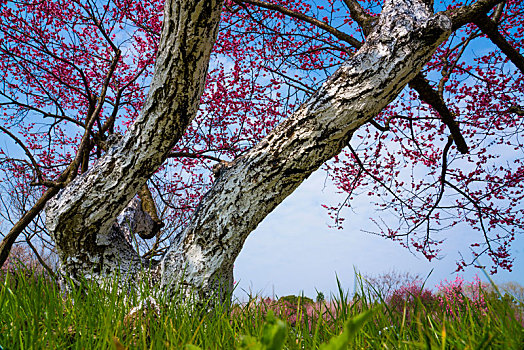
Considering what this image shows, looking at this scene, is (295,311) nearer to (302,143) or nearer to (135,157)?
(302,143)

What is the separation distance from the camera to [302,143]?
267cm

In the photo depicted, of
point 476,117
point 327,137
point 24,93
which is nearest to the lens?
point 327,137

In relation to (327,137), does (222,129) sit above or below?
above

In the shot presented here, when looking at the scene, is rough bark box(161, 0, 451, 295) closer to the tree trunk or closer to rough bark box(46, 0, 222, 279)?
the tree trunk

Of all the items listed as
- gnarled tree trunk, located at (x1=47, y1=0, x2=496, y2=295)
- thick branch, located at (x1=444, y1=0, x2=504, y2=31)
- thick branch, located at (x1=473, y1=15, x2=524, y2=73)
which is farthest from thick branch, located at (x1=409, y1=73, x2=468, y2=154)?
gnarled tree trunk, located at (x1=47, y1=0, x2=496, y2=295)

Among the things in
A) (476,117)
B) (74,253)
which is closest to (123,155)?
(74,253)

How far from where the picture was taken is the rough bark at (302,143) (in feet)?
8.75

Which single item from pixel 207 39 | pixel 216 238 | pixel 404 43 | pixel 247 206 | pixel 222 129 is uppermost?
pixel 222 129

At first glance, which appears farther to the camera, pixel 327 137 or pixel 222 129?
pixel 222 129

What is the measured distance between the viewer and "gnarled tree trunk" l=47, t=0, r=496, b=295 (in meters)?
2.67

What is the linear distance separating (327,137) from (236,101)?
4.36 metres

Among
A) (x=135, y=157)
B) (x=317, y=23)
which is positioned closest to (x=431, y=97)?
(x=317, y=23)

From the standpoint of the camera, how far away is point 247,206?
A: 2738 mm

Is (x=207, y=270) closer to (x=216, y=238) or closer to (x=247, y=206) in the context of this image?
(x=216, y=238)
